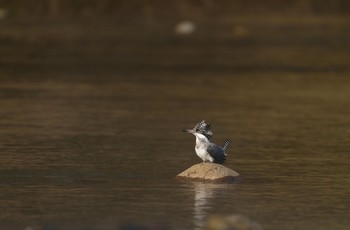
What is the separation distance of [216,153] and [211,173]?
22cm

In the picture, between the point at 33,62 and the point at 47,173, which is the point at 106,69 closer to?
the point at 33,62

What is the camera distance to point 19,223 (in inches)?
441

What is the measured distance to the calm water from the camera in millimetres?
12133

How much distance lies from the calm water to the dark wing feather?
38cm

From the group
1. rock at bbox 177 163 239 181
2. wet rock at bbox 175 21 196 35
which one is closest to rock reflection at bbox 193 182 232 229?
rock at bbox 177 163 239 181

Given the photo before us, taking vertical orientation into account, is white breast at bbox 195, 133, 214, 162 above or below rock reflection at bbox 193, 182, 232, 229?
above

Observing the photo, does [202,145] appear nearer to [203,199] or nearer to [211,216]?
[203,199]

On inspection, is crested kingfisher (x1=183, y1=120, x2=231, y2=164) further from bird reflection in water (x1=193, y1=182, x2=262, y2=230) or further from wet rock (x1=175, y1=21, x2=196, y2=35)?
wet rock (x1=175, y1=21, x2=196, y2=35)

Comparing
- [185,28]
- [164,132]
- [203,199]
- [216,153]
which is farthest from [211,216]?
[185,28]

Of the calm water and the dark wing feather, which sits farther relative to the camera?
the dark wing feather

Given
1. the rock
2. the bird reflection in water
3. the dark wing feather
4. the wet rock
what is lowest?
the bird reflection in water

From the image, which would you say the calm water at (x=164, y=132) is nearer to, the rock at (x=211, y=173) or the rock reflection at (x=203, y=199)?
the rock reflection at (x=203, y=199)

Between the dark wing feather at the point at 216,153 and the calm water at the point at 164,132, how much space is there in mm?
382

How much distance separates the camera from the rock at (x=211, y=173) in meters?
13.6
